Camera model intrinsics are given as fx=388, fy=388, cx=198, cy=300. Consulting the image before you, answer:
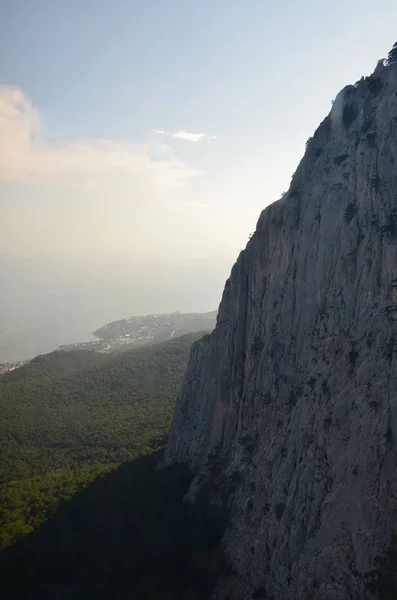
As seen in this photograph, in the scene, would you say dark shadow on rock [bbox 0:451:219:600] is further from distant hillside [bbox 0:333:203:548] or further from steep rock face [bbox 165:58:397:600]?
distant hillside [bbox 0:333:203:548]

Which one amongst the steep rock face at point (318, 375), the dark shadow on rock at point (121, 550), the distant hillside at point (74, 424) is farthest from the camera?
the distant hillside at point (74, 424)

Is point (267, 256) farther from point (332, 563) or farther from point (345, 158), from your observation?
point (332, 563)

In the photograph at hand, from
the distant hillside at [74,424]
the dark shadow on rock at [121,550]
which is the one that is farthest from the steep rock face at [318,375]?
the distant hillside at [74,424]

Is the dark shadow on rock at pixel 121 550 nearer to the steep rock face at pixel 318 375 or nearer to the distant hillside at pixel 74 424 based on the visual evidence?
the steep rock face at pixel 318 375

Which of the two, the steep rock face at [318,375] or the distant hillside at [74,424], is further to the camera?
the distant hillside at [74,424]

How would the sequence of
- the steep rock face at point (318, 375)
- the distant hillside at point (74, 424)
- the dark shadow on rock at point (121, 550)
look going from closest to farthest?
the steep rock face at point (318, 375)
the dark shadow on rock at point (121, 550)
the distant hillside at point (74, 424)

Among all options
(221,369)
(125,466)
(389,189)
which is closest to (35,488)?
(125,466)

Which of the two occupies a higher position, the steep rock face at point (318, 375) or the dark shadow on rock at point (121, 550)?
the steep rock face at point (318, 375)
